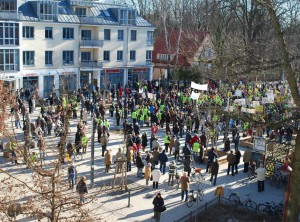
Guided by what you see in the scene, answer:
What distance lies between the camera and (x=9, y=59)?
124 feet

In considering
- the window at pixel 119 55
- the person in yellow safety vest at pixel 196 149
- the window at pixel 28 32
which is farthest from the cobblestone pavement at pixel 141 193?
the window at pixel 119 55

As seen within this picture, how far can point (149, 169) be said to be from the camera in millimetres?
19125

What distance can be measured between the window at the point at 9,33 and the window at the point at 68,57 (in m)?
5.84

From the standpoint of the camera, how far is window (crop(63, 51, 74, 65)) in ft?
142

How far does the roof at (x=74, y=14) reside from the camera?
132 feet

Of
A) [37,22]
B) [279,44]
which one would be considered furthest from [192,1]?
[279,44]

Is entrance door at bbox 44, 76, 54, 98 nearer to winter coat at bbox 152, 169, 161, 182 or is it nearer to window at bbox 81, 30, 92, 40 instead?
window at bbox 81, 30, 92, 40

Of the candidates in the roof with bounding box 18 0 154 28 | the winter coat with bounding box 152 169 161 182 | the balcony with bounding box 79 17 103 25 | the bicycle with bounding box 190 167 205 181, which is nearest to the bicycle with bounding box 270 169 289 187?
the bicycle with bounding box 190 167 205 181

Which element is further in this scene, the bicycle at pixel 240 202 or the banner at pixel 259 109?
the banner at pixel 259 109

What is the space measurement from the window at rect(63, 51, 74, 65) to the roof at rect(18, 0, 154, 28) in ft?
9.89

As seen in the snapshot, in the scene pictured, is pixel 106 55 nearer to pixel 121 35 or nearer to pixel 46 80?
pixel 121 35

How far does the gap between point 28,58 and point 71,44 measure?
491 cm

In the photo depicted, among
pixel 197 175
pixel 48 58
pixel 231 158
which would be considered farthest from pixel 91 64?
pixel 197 175

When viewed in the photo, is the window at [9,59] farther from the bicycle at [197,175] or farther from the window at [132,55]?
the bicycle at [197,175]
